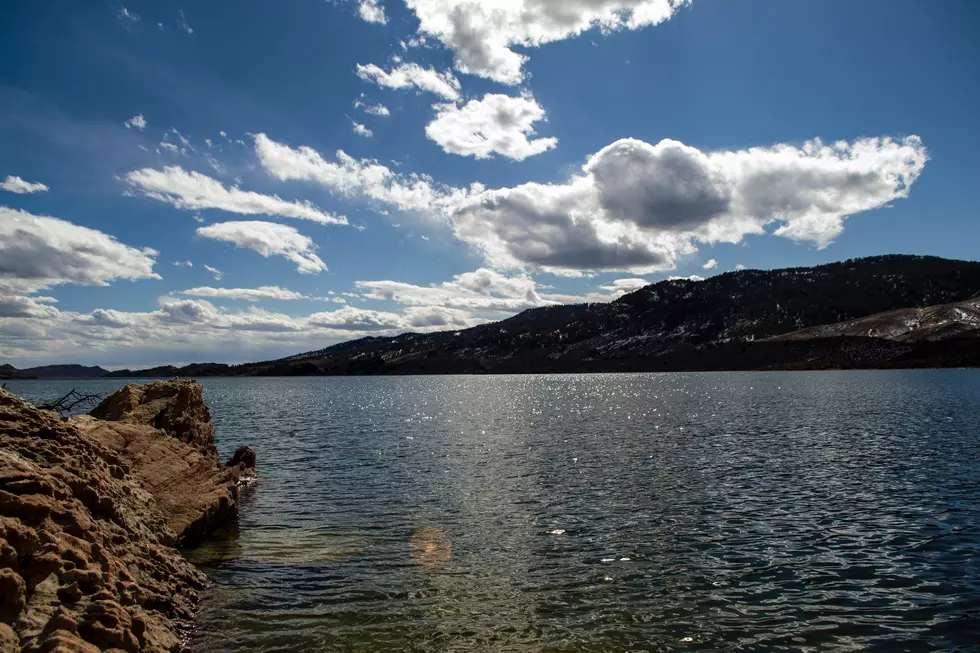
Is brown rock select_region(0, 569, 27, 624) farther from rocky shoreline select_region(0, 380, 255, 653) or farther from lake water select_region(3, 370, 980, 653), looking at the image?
lake water select_region(3, 370, 980, 653)

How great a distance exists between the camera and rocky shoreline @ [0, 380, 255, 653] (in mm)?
10070

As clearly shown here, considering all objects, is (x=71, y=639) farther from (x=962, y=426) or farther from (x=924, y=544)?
(x=962, y=426)

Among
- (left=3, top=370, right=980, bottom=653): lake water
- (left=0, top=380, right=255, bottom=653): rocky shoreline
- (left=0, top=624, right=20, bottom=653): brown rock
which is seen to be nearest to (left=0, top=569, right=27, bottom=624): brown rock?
(left=0, top=380, right=255, bottom=653): rocky shoreline

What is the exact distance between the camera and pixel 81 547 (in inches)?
472

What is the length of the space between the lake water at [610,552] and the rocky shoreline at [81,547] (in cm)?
162

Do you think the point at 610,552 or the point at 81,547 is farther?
the point at 610,552

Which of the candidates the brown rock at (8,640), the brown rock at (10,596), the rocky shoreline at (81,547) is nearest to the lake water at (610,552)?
the rocky shoreline at (81,547)

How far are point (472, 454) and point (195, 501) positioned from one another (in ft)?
82.9

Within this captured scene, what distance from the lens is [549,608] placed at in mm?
16234

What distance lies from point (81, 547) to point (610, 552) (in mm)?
16190

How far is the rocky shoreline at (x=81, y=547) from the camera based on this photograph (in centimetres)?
1007

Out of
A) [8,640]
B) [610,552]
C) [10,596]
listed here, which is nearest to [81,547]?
[10,596]

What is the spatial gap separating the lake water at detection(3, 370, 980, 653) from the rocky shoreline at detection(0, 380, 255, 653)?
162 cm

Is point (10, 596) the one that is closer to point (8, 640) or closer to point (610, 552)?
point (8, 640)
